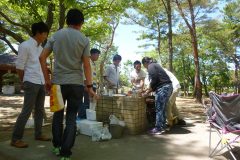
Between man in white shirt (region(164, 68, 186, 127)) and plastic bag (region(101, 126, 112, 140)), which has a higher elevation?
man in white shirt (region(164, 68, 186, 127))

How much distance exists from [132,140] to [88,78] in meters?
2.03

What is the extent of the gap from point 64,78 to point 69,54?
331mm

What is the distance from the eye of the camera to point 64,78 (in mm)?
4020

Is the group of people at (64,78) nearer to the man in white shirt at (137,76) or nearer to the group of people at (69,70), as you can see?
the group of people at (69,70)

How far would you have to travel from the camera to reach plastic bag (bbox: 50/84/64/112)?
396 centimetres

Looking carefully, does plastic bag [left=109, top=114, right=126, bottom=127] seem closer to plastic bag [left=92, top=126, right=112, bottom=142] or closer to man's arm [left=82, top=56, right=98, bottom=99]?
plastic bag [left=92, top=126, right=112, bottom=142]

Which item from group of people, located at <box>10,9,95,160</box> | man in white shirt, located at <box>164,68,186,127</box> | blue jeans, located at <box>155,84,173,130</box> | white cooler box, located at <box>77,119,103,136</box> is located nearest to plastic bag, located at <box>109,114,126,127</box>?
white cooler box, located at <box>77,119,103,136</box>

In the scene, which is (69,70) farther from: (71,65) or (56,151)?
(56,151)

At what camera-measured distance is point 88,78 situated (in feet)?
13.1

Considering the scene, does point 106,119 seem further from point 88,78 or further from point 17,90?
point 17,90

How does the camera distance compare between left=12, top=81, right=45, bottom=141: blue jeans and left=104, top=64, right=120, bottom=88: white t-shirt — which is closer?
left=12, top=81, right=45, bottom=141: blue jeans

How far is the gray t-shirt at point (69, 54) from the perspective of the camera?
4.03 m

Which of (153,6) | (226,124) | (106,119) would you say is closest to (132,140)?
(106,119)

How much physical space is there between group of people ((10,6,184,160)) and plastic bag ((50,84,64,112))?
8 centimetres
